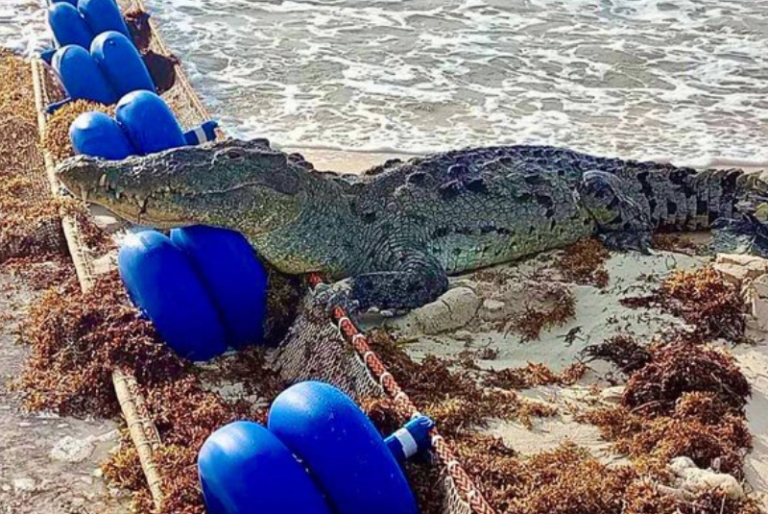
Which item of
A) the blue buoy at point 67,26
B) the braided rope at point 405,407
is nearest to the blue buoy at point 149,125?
the braided rope at point 405,407

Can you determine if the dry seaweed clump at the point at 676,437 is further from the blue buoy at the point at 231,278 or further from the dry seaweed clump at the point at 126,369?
the blue buoy at the point at 231,278

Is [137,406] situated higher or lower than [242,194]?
lower

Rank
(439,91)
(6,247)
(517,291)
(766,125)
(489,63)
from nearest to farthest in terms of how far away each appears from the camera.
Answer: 1. (517,291)
2. (6,247)
3. (766,125)
4. (439,91)
5. (489,63)

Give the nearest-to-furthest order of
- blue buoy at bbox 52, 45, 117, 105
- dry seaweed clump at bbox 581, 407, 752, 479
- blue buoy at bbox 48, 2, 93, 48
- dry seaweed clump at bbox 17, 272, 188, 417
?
dry seaweed clump at bbox 581, 407, 752, 479 < dry seaweed clump at bbox 17, 272, 188, 417 < blue buoy at bbox 52, 45, 117, 105 < blue buoy at bbox 48, 2, 93, 48

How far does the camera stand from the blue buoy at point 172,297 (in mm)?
4574

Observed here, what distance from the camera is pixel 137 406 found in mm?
4098

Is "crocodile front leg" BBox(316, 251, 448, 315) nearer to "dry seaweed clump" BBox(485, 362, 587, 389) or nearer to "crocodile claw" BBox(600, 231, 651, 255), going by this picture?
"dry seaweed clump" BBox(485, 362, 587, 389)

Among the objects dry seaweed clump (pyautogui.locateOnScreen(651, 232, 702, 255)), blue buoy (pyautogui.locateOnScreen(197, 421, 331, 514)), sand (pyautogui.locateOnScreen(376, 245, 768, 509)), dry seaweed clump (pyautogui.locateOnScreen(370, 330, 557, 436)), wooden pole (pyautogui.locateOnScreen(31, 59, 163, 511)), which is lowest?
dry seaweed clump (pyautogui.locateOnScreen(651, 232, 702, 255))

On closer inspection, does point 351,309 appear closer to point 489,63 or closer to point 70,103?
point 70,103

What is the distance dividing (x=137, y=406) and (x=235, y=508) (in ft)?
3.49

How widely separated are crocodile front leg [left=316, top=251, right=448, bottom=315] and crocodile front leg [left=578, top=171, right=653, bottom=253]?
1.24 meters

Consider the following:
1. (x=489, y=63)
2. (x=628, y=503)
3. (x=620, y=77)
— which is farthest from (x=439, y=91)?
(x=628, y=503)

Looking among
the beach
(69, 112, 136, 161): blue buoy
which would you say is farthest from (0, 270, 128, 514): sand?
(69, 112, 136, 161): blue buoy

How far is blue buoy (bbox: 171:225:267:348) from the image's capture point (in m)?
4.69
